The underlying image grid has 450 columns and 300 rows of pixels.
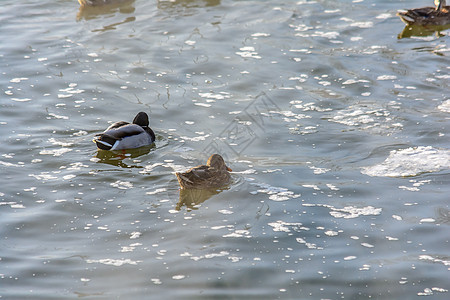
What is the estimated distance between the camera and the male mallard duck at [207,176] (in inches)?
383

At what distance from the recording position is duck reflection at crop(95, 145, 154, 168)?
1112cm

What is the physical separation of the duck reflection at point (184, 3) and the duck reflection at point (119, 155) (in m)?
8.66

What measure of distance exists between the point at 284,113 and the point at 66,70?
5.32 m

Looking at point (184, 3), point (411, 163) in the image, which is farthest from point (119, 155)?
point (184, 3)

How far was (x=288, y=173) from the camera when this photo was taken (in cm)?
1038

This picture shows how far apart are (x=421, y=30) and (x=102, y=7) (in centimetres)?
920

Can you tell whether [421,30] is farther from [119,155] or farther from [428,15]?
[119,155]

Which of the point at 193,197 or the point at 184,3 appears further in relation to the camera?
the point at 184,3

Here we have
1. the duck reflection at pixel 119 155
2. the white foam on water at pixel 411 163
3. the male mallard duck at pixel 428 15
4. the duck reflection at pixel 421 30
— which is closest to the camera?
the white foam on water at pixel 411 163

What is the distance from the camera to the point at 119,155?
11484mm

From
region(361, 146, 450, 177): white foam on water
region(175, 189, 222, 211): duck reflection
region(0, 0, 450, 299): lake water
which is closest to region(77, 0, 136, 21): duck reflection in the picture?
region(0, 0, 450, 299): lake water

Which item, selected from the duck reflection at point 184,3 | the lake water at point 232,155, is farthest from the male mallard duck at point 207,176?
the duck reflection at point 184,3

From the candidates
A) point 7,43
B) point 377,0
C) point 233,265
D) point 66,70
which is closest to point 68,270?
point 233,265

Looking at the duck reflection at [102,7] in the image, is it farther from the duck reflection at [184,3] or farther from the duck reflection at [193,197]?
the duck reflection at [193,197]
